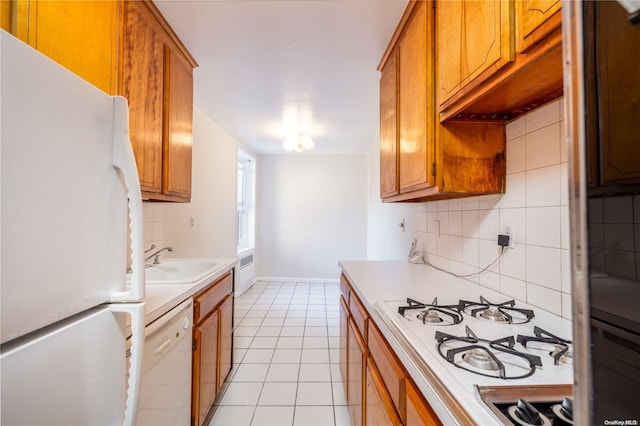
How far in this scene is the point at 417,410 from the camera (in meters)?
0.68

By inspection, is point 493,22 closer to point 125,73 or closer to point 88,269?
point 88,269

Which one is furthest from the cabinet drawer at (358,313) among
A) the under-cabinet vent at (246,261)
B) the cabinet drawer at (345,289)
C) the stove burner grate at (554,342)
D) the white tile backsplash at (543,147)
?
the under-cabinet vent at (246,261)

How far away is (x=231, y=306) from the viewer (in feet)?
6.80

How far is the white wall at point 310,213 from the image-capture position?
511 centimetres

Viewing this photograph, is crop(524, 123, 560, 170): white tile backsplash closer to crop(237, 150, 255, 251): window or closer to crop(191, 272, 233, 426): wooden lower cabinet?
crop(191, 272, 233, 426): wooden lower cabinet

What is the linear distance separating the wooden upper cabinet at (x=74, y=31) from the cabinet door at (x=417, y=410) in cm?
151

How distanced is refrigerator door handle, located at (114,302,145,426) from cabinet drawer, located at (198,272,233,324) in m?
0.78

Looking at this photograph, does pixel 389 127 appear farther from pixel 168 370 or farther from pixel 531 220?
pixel 168 370

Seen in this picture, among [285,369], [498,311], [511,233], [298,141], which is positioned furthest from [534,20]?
[298,141]

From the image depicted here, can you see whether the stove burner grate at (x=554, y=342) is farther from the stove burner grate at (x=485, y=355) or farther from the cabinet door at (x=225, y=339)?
the cabinet door at (x=225, y=339)

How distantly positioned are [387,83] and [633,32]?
169 cm

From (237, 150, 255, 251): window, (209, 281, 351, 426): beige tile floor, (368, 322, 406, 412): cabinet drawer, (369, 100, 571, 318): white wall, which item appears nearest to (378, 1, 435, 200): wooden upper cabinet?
(369, 100, 571, 318): white wall

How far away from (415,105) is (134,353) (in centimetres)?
152

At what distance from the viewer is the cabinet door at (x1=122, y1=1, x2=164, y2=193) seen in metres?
1.29
